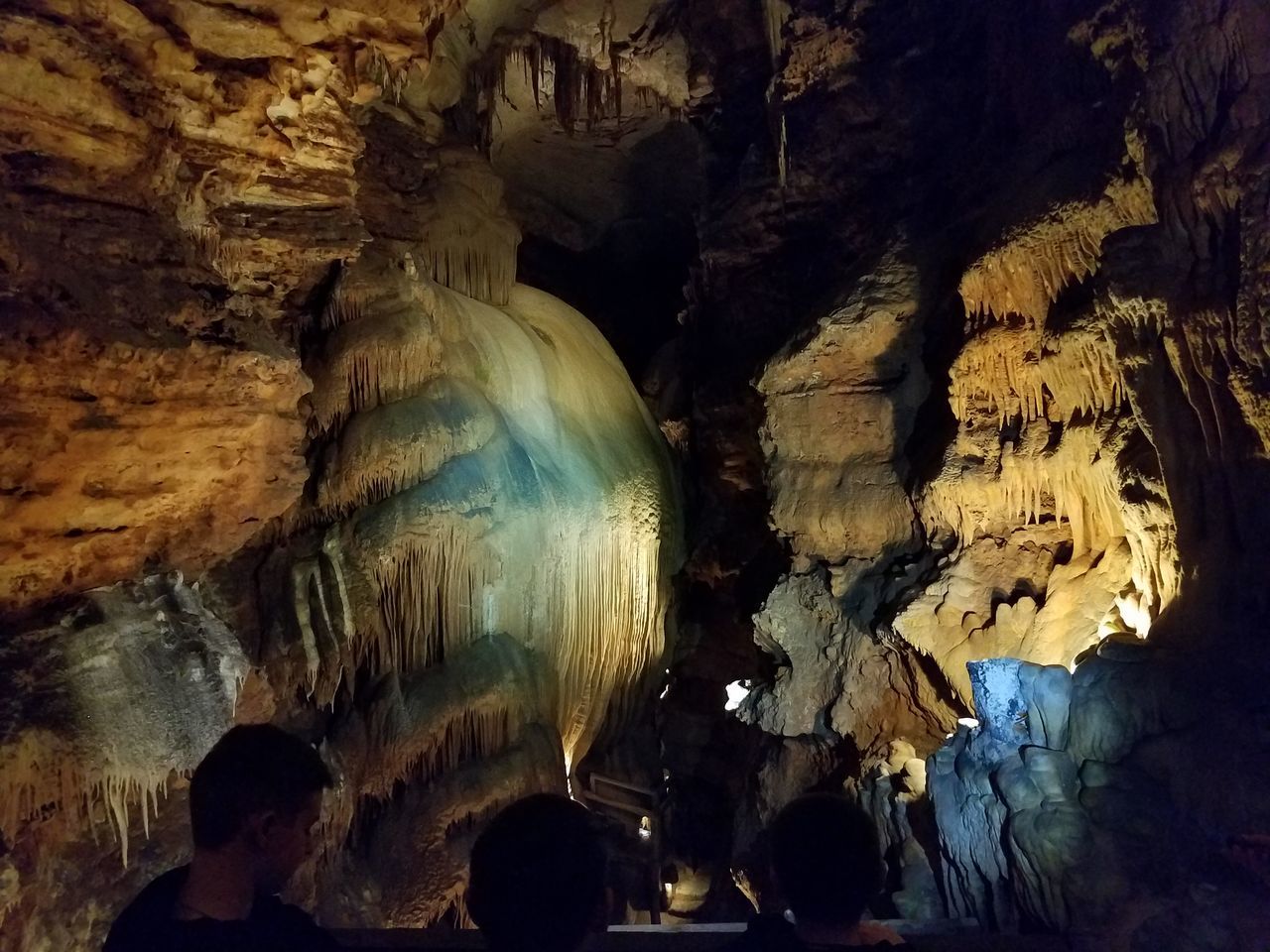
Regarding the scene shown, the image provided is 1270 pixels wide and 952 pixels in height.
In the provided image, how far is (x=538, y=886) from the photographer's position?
1.31 m

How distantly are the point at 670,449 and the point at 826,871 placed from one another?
5.54 meters

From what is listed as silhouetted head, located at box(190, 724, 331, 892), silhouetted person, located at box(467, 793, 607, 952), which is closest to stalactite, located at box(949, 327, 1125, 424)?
silhouetted person, located at box(467, 793, 607, 952)

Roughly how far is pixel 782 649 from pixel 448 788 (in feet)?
6.76

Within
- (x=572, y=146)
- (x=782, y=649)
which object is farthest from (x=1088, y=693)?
(x=572, y=146)

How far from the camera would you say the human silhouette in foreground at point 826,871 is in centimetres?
160

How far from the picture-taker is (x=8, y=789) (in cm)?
328

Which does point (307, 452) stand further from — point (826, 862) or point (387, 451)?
point (826, 862)

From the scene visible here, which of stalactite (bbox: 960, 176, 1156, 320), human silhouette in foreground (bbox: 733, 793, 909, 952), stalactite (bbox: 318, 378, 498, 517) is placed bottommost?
human silhouette in foreground (bbox: 733, 793, 909, 952)

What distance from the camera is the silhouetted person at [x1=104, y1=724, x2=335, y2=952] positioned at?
1.39m

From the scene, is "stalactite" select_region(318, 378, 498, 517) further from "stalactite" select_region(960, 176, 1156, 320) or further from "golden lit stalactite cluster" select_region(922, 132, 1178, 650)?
"stalactite" select_region(960, 176, 1156, 320)

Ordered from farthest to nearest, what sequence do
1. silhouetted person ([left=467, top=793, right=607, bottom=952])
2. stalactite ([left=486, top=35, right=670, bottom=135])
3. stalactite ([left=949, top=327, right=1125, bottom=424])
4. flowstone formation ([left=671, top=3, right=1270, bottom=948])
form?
stalactite ([left=486, top=35, right=670, bottom=135])
stalactite ([left=949, top=327, right=1125, bottom=424])
flowstone formation ([left=671, top=3, right=1270, bottom=948])
silhouetted person ([left=467, top=793, right=607, bottom=952])

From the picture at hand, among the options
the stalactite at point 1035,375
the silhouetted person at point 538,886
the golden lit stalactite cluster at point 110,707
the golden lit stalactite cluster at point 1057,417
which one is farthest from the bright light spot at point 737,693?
the silhouetted person at point 538,886

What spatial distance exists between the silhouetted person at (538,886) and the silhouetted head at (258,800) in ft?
1.48

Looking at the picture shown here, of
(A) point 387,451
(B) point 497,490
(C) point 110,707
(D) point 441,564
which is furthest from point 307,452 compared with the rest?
(C) point 110,707
